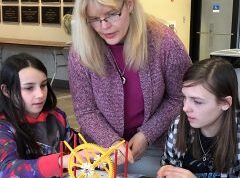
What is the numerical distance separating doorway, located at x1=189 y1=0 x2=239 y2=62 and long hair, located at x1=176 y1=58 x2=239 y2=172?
563 cm

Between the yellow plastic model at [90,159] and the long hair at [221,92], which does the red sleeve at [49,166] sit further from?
the long hair at [221,92]

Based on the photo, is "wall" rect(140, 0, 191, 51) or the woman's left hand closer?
the woman's left hand

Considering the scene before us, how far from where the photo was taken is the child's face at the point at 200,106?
1305mm

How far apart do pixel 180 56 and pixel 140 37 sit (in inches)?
6.9

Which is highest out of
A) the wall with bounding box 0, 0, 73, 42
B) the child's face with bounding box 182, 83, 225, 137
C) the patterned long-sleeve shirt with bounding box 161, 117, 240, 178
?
the wall with bounding box 0, 0, 73, 42

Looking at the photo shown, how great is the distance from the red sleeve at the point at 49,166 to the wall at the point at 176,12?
5.07 meters

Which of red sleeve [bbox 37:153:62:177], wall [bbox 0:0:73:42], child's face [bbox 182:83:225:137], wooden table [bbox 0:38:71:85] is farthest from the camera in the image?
wall [bbox 0:0:73:42]

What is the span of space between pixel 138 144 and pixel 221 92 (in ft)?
1.17

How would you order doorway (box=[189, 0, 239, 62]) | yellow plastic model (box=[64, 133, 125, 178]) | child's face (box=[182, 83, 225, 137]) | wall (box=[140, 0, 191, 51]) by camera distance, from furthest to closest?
doorway (box=[189, 0, 239, 62]), wall (box=[140, 0, 191, 51]), child's face (box=[182, 83, 225, 137]), yellow plastic model (box=[64, 133, 125, 178])

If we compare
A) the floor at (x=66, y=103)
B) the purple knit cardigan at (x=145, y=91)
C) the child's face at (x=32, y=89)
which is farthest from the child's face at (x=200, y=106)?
the floor at (x=66, y=103)

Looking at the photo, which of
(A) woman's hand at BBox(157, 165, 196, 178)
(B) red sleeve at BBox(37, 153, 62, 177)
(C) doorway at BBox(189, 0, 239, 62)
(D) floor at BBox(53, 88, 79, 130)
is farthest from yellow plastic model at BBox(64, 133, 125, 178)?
(C) doorway at BBox(189, 0, 239, 62)

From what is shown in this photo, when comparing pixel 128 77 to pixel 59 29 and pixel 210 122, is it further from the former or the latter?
pixel 59 29

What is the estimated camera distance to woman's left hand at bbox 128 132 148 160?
140cm

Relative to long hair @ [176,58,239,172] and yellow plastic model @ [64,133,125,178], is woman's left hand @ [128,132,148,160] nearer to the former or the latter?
long hair @ [176,58,239,172]
